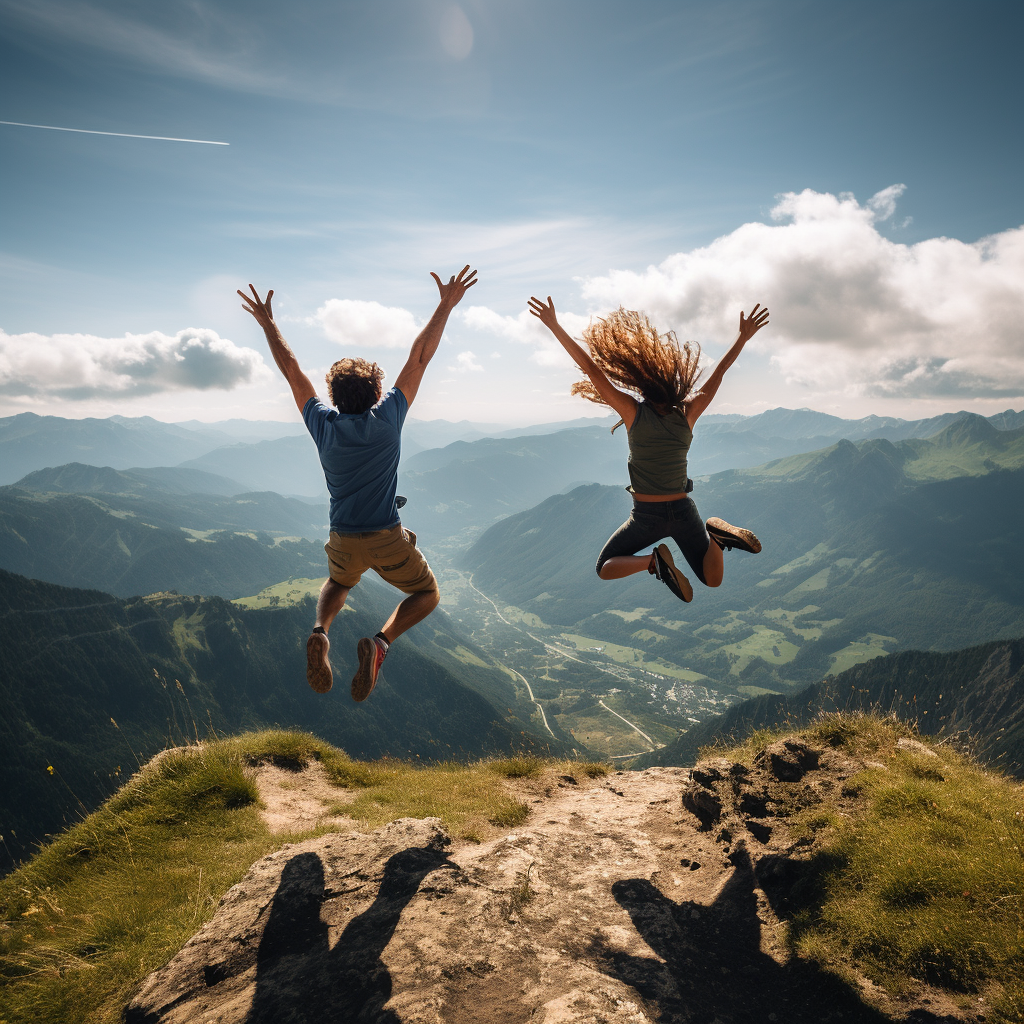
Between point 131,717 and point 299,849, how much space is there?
19463 cm

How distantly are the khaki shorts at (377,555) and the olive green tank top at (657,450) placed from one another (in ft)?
9.17

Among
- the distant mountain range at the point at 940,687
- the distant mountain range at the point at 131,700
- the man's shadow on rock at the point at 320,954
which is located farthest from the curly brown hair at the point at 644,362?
the distant mountain range at the point at 940,687

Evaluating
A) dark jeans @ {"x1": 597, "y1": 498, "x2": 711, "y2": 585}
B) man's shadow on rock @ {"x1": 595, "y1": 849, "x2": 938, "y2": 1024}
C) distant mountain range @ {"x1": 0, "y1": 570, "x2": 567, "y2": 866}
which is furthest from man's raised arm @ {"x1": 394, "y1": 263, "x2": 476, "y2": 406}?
distant mountain range @ {"x1": 0, "y1": 570, "x2": 567, "y2": 866}

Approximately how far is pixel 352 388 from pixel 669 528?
166 inches

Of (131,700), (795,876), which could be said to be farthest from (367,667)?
(131,700)

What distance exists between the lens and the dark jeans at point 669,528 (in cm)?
667

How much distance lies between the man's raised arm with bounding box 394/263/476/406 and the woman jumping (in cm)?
107

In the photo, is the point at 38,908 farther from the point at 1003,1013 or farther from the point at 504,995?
the point at 1003,1013

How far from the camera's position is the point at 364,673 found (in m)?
5.61

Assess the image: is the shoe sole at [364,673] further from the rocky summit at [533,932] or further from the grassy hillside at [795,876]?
the grassy hillside at [795,876]

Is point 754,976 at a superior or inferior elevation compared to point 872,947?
inferior

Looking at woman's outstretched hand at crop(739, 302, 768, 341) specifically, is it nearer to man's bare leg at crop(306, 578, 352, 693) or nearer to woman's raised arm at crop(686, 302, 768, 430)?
woman's raised arm at crop(686, 302, 768, 430)

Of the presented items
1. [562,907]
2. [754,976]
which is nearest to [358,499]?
[562,907]

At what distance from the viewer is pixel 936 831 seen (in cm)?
491
